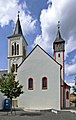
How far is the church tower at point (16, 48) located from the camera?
50438mm

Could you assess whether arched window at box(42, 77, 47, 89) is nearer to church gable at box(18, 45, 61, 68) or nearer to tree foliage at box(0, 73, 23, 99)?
church gable at box(18, 45, 61, 68)

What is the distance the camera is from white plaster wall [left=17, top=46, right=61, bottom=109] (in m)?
36.8

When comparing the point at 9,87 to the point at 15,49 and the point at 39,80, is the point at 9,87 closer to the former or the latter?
the point at 39,80

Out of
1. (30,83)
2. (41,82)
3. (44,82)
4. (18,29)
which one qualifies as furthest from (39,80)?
(18,29)

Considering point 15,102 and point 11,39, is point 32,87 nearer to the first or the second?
point 15,102

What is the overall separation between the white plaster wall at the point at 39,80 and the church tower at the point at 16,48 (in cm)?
1084

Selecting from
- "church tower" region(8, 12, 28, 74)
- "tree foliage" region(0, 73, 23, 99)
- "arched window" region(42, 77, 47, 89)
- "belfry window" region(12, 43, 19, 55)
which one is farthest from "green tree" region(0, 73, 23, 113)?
"belfry window" region(12, 43, 19, 55)

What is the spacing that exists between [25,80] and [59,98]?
6280 mm

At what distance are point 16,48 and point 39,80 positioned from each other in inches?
630

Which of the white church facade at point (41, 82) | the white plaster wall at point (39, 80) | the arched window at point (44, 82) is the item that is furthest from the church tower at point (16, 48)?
the arched window at point (44, 82)

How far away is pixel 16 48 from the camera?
171ft

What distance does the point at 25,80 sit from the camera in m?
38.8

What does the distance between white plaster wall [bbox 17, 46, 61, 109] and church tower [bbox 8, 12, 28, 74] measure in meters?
10.8

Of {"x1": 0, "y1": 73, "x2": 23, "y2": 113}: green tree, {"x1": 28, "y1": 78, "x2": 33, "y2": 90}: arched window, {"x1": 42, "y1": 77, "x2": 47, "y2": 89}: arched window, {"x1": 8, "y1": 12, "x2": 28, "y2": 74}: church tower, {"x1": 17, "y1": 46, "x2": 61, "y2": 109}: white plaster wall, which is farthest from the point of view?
{"x1": 8, "y1": 12, "x2": 28, "y2": 74}: church tower
